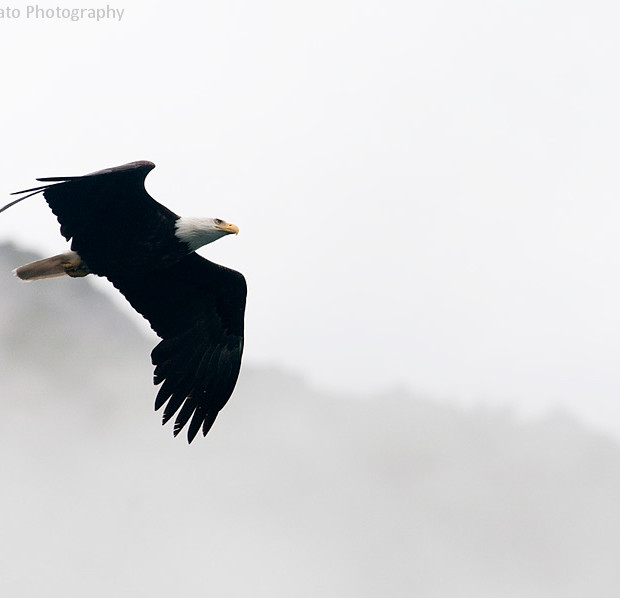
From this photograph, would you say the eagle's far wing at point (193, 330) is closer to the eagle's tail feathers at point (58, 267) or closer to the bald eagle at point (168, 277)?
the bald eagle at point (168, 277)

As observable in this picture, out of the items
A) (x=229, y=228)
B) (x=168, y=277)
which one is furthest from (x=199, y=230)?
(x=168, y=277)

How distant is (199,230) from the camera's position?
14.7 meters

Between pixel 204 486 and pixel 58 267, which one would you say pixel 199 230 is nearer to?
pixel 58 267

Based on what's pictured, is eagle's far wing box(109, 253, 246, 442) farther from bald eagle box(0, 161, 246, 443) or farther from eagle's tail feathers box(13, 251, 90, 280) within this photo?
eagle's tail feathers box(13, 251, 90, 280)

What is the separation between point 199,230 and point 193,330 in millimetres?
1988

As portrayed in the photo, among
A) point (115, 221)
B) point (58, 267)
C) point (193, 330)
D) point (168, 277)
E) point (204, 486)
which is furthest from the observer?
point (204, 486)

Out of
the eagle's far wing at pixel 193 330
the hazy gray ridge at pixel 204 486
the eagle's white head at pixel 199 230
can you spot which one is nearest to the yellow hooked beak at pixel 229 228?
the eagle's white head at pixel 199 230

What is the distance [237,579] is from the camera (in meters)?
189

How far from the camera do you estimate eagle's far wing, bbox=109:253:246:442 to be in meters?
16.0

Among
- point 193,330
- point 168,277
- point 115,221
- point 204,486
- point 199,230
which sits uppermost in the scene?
point 199,230

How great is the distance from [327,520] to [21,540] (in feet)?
149

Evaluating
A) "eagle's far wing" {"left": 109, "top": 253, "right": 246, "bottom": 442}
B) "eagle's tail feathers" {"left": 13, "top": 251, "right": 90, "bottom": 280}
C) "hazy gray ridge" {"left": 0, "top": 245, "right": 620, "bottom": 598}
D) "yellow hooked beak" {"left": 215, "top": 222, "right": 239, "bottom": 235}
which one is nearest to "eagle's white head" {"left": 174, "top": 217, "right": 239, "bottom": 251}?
"yellow hooked beak" {"left": 215, "top": 222, "right": 239, "bottom": 235}

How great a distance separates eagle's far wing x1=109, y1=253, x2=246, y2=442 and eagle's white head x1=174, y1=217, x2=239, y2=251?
1.21 meters

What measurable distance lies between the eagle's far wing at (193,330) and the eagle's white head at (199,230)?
47.5 inches
